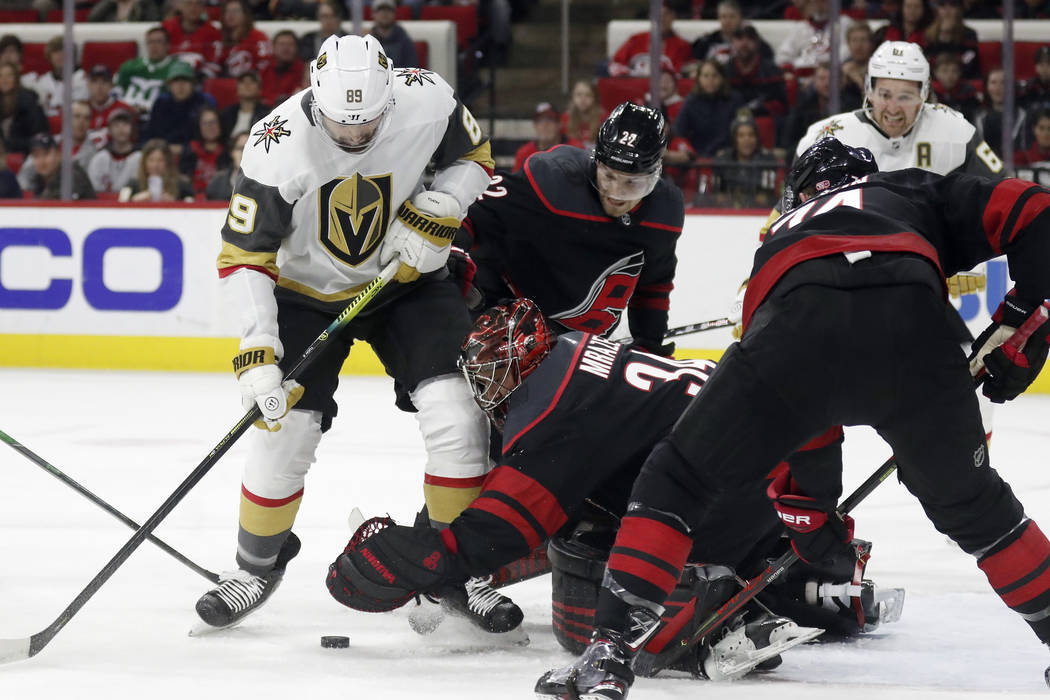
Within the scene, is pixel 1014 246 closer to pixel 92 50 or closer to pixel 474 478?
pixel 474 478

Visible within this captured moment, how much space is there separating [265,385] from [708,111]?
4.65 meters

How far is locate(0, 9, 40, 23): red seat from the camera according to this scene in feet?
31.2

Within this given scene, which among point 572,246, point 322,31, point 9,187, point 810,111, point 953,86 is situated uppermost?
point 572,246

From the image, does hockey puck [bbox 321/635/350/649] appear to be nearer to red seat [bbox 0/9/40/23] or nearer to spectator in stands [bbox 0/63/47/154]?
spectator in stands [bbox 0/63/47/154]

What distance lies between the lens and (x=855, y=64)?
696 centimetres

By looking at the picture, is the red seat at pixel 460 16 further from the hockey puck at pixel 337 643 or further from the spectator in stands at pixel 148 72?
the hockey puck at pixel 337 643

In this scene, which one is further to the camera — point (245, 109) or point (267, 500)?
point (245, 109)

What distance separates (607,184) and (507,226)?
1.10 ft

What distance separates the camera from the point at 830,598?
2889 millimetres

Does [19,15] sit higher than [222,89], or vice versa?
[19,15]

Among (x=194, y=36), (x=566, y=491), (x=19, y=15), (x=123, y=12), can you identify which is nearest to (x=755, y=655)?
(x=566, y=491)

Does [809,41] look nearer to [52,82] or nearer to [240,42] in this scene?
[240,42]

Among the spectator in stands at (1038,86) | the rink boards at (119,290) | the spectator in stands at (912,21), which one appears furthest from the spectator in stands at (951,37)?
the rink boards at (119,290)

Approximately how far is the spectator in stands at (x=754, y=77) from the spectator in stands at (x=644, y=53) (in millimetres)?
321
